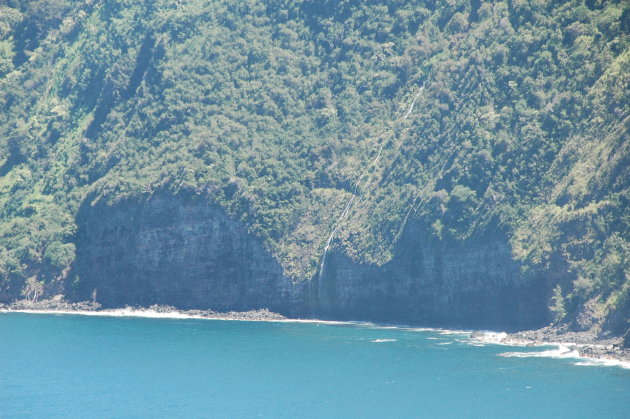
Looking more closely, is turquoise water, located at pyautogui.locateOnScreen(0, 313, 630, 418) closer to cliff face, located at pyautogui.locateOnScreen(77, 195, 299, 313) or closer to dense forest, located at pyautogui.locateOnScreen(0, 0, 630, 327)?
cliff face, located at pyautogui.locateOnScreen(77, 195, 299, 313)

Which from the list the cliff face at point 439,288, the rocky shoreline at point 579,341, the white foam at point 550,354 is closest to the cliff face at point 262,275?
the cliff face at point 439,288

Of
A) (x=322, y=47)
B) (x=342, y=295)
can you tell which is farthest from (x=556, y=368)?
(x=322, y=47)

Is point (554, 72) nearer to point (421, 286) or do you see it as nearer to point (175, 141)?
point (421, 286)

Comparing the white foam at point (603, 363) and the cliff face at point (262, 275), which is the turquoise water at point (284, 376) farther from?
the cliff face at point (262, 275)

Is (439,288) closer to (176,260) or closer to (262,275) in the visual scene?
(262,275)

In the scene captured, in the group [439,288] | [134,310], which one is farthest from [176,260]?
[439,288]
